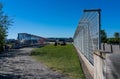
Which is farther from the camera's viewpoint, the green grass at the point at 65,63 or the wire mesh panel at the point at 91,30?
the green grass at the point at 65,63

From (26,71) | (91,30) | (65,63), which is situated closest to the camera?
(91,30)

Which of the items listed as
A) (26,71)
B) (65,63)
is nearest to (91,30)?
(26,71)

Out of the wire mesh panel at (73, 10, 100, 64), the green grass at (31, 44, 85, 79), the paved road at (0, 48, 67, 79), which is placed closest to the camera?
the wire mesh panel at (73, 10, 100, 64)

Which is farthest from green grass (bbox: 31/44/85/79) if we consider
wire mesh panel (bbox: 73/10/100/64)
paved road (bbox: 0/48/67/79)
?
wire mesh panel (bbox: 73/10/100/64)

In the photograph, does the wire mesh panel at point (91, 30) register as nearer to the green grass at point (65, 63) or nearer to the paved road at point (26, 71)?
the green grass at point (65, 63)

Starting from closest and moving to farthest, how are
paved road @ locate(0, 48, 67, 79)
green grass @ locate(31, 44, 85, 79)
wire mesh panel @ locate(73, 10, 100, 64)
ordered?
wire mesh panel @ locate(73, 10, 100, 64) → paved road @ locate(0, 48, 67, 79) → green grass @ locate(31, 44, 85, 79)

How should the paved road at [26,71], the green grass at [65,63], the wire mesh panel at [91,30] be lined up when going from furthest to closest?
the green grass at [65,63] → the paved road at [26,71] → the wire mesh panel at [91,30]

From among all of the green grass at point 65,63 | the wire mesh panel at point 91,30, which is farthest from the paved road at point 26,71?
the wire mesh panel at point 91,30

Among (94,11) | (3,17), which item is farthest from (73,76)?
(3,17)

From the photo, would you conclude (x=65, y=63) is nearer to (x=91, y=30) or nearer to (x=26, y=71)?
(x=26, y=71)

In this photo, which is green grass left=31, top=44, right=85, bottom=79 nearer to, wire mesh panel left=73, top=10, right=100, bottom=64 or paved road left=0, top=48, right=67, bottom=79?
paved road left=0, top=48, right=67, bottom=79

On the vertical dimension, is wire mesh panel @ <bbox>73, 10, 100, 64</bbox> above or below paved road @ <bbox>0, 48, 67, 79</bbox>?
above

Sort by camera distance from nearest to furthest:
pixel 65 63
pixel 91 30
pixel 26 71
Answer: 1. pixel 91 30
2. pixel 26 71
3. pixel 65 63

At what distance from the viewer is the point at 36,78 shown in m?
9.94
